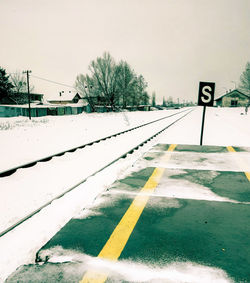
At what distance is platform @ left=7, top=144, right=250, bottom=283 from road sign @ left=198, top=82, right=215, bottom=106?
4.93 metres

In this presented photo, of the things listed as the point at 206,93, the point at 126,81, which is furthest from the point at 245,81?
the point at 206,93

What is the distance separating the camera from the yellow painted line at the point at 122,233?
6.91ft

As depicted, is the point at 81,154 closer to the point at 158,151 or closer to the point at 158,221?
the point at 158,151

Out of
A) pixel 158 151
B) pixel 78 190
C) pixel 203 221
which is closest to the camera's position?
pixel 203 221

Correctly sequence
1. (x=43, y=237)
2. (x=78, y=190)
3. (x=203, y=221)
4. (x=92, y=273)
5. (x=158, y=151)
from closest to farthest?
(x=92, y=273) < (x=43, y=237) < (x=203, y=221) < (x=78, y=190) < (x=158, y=151)

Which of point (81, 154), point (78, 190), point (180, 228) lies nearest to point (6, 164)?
point (81, 154)

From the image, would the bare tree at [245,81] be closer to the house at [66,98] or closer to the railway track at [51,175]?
the house at [66,98]

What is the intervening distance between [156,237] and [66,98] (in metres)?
87.7

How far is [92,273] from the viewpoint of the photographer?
2.13 metres

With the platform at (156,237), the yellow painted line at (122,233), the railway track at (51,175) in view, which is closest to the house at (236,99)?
the railway track at (51,175)

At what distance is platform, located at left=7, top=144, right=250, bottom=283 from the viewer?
2.13 meters

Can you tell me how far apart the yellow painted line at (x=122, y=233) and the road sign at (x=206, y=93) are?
19.3 feet

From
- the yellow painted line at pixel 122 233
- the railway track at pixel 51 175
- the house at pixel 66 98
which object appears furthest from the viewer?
the house at pixel 66 98

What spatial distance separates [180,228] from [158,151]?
17.7ft
